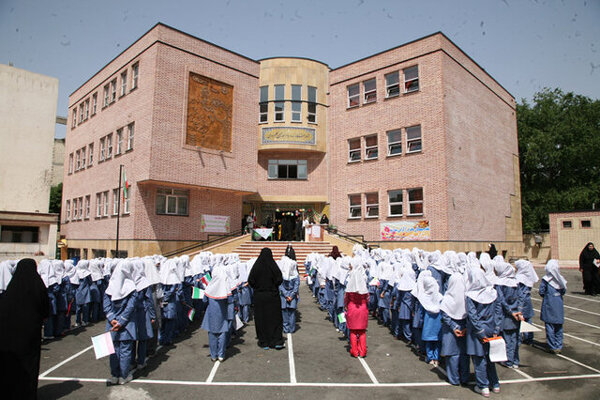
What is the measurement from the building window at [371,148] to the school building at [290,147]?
147 mm

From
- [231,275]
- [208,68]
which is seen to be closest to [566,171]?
[208,68]

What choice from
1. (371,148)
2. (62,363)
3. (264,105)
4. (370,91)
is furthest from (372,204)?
(62,363)

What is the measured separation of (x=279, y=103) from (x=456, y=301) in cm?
2489

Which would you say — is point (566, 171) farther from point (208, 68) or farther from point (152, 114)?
point (152, 114)

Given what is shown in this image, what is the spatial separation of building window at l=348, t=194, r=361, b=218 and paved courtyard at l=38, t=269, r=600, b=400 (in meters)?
18.0

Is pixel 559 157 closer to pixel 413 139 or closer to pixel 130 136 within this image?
pixel 413 139

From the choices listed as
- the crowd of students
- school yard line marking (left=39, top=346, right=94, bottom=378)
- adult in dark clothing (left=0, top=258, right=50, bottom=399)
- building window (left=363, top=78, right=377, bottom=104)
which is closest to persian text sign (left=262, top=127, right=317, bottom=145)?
building window (left=363, top=78, right=377, bottom=104)

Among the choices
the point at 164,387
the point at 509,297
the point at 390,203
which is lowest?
the point at 164,387

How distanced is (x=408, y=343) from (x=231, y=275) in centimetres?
413

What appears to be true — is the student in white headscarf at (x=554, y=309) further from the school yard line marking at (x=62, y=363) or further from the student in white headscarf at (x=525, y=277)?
the school yard line marking at (x=62, y=363)

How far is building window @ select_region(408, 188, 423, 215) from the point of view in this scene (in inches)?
944

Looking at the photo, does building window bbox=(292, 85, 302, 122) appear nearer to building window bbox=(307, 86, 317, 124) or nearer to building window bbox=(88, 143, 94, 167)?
building window bbox=(307, 86, 317, 124)

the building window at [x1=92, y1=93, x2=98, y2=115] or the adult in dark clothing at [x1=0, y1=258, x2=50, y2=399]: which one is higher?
the building window at [x1=92, y1=93, x2=98, y2=115]

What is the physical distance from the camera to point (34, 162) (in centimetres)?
3312
